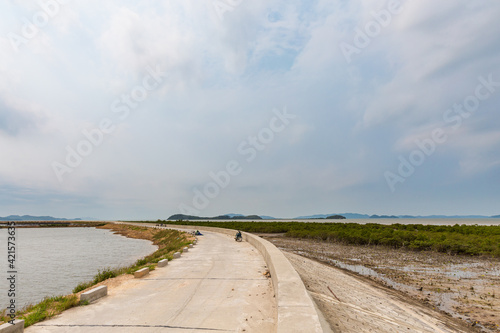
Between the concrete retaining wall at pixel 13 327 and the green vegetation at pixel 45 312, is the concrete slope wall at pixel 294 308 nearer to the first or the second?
the concrete retaining wall at pixel 13 327

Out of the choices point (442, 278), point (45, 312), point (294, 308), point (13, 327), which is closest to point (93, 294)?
point (45, 312)

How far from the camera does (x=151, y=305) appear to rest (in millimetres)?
7801

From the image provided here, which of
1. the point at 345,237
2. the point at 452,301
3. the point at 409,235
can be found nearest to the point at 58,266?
the point at 452,301

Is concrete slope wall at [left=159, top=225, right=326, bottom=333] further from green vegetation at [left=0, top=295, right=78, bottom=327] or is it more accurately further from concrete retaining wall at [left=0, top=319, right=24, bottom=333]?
green vegetation at [left=0, top=295, right=78, bottom=327]

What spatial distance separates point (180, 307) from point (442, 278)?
1485 cm

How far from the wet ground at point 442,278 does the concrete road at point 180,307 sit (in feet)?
23.7

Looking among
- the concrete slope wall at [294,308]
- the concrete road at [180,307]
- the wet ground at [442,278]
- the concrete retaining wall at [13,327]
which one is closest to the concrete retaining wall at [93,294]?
the concrete road at [180,307]

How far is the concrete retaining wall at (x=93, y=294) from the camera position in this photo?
8031 mm


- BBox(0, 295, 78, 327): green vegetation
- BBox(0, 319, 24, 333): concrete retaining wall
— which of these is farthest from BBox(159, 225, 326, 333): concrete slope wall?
BBox(0, 295, 78, 327): green vegetation

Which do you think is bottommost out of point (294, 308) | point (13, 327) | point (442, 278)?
point (442, 278)

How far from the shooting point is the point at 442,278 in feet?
52.4

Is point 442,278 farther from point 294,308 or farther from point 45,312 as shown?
point 45,312

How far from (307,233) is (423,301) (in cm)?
3214

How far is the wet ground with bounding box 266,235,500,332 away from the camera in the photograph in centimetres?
1103
